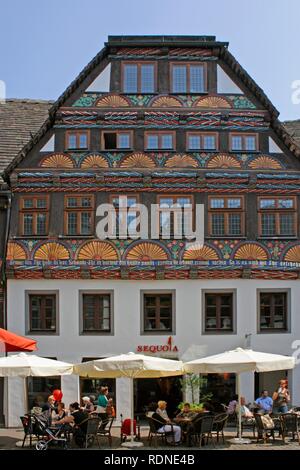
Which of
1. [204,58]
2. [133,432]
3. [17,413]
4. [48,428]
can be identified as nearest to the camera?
[48,428]

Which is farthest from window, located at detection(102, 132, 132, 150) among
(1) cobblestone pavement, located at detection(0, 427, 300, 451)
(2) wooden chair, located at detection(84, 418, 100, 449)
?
(2) wooden chair, located at detection(84, 418, 100, 449)

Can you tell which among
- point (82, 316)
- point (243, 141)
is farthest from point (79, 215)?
point (243, 141)

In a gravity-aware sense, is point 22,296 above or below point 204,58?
below

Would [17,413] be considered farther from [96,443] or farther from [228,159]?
[228,159]

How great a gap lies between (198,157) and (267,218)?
2.78 m

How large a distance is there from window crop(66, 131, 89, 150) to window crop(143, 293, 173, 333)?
16.2 feet

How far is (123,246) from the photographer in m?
21.1

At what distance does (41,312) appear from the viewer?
21.3 metres

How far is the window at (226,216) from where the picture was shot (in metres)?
21.4

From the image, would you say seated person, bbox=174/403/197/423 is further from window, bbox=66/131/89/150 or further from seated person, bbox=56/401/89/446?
window, bbox=66/131/89/150

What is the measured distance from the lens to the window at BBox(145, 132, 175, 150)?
21.9 meters

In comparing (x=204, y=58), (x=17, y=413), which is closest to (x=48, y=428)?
(x=17, y=413)

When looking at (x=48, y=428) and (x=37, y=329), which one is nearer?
(x=48, y=428)

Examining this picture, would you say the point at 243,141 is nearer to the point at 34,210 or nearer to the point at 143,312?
the point at 143,312
